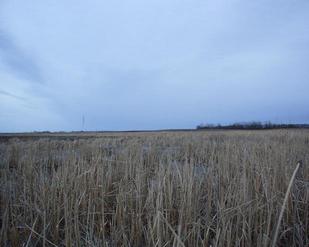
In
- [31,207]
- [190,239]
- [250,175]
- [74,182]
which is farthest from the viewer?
[250,175]

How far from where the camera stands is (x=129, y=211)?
8.64 ft

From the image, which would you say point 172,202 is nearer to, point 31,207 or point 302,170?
point 31,207

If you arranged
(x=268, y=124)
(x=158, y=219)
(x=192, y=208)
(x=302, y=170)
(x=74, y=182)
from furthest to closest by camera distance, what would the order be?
1. (x=268, y=124)
2. (x=302, y=170)
3. (x=74, y=182)
4. (x=192, y=208)
5. (x=158, y=219)

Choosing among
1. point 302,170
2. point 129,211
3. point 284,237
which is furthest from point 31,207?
Answer: point 302,170

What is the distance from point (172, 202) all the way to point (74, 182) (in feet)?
3.95

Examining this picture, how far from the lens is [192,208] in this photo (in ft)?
7.68

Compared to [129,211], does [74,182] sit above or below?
above

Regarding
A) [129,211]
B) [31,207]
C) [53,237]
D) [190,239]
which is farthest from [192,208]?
[31,207]

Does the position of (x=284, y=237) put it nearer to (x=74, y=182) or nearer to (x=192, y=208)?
(x=192, y=208)

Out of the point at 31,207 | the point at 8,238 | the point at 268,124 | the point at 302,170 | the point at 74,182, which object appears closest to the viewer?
the point at 8,238

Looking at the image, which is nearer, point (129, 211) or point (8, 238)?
point (8, 238)

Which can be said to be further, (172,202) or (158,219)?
(172,202)

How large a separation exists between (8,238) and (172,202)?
138 centimetres

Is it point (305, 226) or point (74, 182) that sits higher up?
point (74, 182)
